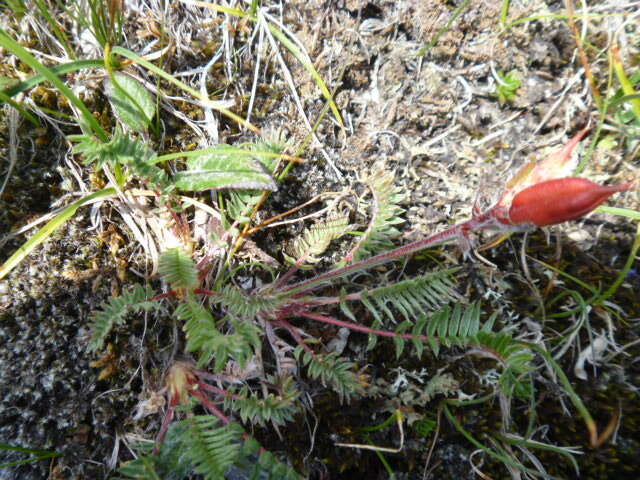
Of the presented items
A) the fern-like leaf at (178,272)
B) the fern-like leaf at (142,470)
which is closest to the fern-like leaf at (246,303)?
the fern-like leaf at (178,272)

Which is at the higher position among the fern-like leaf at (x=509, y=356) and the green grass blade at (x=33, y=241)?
the green grass blade at (x=33, y=241)

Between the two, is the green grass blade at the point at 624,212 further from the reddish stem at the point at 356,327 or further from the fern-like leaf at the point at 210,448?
the fern-like leaf at the point at 210,448

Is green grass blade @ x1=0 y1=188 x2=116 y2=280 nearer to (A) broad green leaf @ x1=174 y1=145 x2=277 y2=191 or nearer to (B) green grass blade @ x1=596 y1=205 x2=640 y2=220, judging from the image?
(A) broad green leaf @ x1=174 y1=145 x2=277 y2=191

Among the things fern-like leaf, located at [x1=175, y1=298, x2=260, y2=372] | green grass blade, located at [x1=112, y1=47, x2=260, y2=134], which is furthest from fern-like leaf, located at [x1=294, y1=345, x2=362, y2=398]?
green grass blade, located at [x1=112, y1=47, x2=260, y2=134]

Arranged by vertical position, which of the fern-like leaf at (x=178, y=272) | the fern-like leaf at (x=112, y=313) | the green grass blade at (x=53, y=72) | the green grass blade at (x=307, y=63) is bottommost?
the fern-like leaf at (x=112, y=313)

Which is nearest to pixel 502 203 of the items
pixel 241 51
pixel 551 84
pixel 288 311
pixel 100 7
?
pixel 288 311

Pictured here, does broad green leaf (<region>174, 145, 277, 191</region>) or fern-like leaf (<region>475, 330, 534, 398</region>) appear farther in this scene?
broad green leaf (<region>174, 145, 277, 191</region>)

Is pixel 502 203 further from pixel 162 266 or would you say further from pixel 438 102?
pixel 162 266
